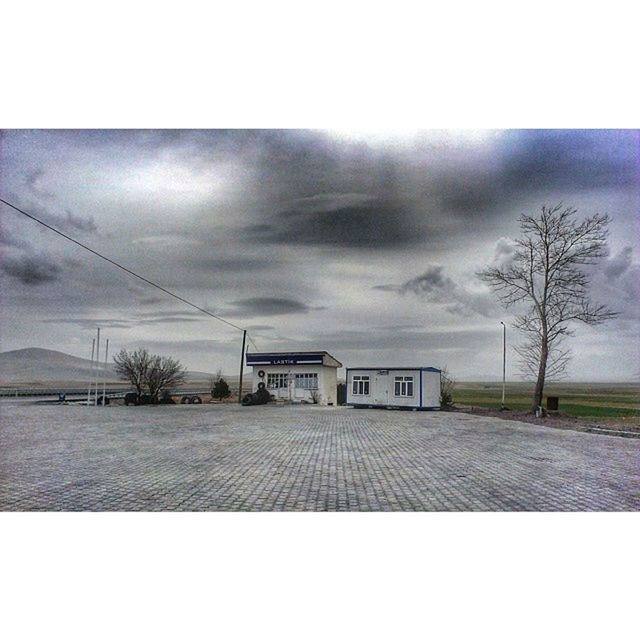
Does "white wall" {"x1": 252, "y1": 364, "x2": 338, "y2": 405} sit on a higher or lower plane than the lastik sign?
lower

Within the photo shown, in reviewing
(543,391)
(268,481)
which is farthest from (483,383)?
(268,481)

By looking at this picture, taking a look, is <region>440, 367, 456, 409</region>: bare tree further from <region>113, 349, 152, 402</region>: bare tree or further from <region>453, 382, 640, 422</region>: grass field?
<region>113, 349, 152, 402</region>: bare tree

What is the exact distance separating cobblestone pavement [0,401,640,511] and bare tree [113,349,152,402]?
0.87 m

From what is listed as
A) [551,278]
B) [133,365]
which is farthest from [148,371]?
[551,278]

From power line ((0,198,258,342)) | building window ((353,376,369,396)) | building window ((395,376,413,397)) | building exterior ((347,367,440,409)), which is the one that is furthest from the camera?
building window ((353,376,369,396))

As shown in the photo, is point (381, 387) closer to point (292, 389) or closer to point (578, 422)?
point (292, 389)

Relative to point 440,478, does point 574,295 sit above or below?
above

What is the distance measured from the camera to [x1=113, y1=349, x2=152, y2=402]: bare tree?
590 cm

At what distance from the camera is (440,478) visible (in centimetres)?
386

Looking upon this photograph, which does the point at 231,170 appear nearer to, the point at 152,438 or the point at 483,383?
the point at 152,438

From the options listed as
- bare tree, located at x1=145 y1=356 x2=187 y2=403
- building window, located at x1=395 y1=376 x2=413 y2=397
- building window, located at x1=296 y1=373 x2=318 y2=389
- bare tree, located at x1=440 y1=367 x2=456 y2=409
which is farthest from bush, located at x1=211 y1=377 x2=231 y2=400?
bare tree, located at x1=440 y1=367 x2=456 y2=409

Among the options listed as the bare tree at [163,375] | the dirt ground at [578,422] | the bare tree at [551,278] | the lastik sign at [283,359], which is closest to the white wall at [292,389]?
the lastik sign at [283,359]

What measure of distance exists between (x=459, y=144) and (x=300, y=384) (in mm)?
7837

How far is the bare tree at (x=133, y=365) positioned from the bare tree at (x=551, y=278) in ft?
14.7
